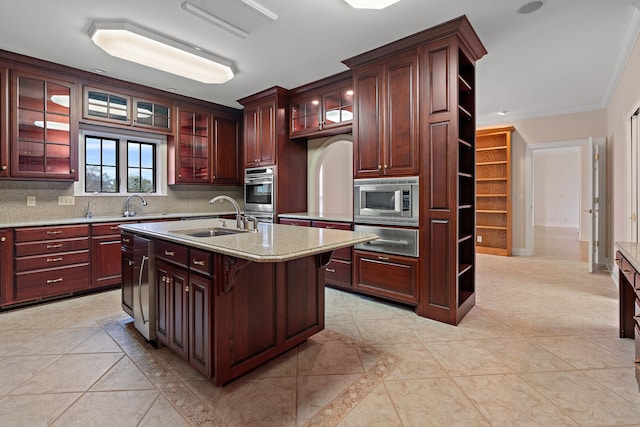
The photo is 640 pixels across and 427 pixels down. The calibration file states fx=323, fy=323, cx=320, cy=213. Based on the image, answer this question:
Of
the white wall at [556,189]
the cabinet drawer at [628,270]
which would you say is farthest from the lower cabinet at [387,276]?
the white wall at [556,189]

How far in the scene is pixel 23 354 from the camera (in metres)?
2.28

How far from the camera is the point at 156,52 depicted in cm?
315

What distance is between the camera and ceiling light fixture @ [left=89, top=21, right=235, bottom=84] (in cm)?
277

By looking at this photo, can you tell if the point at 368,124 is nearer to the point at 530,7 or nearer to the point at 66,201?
the point at 530,7

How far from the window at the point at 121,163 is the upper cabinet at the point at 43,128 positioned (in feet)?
1.40

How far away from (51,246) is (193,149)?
7.24ft

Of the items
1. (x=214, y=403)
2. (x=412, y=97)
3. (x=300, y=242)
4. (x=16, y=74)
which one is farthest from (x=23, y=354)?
(x=412, y=97)

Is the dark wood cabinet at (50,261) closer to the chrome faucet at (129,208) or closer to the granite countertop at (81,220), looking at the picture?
the granite countertop at (81,220)

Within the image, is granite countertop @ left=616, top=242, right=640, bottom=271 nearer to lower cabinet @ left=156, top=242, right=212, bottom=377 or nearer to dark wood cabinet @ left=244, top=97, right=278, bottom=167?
lower cabinet @ left=156, top=242, right=212, bottom=377

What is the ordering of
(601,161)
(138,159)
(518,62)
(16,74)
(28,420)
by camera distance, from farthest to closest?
(601,161) < (138,159) < (518,62) < (16,74) < (28,420)

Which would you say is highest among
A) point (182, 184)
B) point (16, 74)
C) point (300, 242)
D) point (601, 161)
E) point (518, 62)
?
point (518, 62)

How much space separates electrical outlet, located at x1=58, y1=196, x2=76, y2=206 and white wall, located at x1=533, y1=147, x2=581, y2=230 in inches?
456

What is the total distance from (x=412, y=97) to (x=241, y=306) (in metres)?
2.38

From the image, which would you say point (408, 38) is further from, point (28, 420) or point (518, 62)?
point (28, 420)
